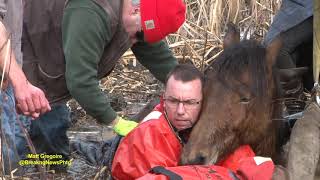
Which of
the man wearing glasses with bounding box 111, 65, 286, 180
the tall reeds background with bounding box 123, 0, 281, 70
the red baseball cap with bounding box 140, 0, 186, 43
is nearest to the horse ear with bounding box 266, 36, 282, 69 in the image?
the man wearing glasses with bounding box 111, 65, 286, 180

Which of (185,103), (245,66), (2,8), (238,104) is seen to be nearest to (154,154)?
(185,103)

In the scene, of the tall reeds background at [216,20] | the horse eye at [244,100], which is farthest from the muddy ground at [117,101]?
the horse eye at [244,100]

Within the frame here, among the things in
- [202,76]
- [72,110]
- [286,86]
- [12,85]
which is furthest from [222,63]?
[72,110]

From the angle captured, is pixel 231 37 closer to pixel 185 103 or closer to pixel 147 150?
pixel 185 103

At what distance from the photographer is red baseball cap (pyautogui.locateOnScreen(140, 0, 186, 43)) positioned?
12.8ft

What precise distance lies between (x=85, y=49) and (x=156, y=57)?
80 cm

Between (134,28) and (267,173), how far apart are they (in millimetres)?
1398

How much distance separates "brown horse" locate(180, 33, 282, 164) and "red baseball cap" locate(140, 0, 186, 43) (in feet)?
2.01

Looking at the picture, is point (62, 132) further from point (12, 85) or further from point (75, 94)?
point (12, 85)

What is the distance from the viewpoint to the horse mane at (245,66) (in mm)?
3336

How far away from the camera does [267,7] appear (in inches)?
286

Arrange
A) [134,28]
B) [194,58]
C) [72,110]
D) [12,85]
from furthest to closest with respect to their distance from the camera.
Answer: [194,58], [72,110], [134,28], [12,85]

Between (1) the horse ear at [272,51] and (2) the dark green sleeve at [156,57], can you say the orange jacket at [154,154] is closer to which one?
(1) the horse ear at [272,51]

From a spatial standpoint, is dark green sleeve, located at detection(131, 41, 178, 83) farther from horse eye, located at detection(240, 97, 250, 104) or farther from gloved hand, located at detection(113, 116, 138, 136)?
horse eye, located at detection(240, 97, 250, 104)
